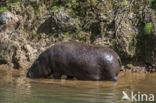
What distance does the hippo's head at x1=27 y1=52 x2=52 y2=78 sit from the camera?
33.7 ft

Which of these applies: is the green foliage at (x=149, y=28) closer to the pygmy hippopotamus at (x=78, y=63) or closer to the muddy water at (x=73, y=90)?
the muddy water at (x=73, y=90)

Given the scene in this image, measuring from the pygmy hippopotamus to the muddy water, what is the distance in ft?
1.14

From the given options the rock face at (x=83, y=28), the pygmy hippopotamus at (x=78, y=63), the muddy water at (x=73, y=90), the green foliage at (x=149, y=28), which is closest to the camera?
the muddy water at (x=73, y=90)

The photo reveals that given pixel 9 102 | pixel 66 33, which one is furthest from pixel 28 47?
pixel 9 102

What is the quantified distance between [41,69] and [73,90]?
283 cm

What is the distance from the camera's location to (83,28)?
11.8 m

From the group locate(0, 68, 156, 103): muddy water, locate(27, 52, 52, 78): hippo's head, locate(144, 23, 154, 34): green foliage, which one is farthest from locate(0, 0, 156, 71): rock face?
locate(27, 52, 52, 78): hippo's head

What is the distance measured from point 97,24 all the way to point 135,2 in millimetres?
1508

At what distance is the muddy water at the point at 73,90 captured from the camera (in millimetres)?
6578

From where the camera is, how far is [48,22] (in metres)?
12.3

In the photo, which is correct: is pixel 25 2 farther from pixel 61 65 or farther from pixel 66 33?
pixel 61 65

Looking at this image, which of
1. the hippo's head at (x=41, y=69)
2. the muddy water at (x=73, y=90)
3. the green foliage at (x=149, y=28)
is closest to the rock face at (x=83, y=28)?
the green foliage at (x=149, y=28)

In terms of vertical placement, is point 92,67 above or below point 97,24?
below

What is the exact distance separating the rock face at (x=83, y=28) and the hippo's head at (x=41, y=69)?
1.46 m
